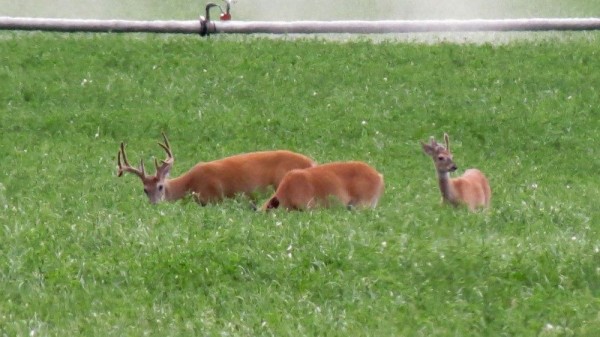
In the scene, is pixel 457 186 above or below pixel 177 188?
above

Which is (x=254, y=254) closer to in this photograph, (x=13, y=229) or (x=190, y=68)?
(x=13, y=229)

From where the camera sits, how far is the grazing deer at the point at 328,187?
11766 mm

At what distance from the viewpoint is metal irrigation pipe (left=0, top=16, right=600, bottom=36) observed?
1997 centimetres

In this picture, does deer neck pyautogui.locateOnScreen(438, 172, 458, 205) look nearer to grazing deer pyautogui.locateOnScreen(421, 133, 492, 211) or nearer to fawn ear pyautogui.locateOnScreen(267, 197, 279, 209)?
grazing deer pyautogui.locateOnScreen(421, 133, 492, 211)

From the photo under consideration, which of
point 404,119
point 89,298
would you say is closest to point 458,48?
point 404,119

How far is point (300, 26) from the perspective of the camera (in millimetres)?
20188

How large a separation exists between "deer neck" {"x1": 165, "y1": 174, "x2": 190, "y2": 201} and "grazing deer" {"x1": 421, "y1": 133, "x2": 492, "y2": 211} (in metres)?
2.20

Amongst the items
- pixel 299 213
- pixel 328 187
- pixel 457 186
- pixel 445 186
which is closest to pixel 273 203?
pixel 328 187

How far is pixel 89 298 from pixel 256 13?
2029 cm

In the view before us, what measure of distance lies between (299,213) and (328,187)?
897 millimetres

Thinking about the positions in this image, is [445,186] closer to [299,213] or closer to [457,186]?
[457,186]

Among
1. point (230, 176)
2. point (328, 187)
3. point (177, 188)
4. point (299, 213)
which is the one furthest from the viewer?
point (177, 188)

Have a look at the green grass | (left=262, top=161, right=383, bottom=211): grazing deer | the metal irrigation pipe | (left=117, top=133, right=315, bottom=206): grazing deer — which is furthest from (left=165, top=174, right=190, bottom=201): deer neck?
the metal irrigation pipe

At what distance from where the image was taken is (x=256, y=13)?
28.4 metres
